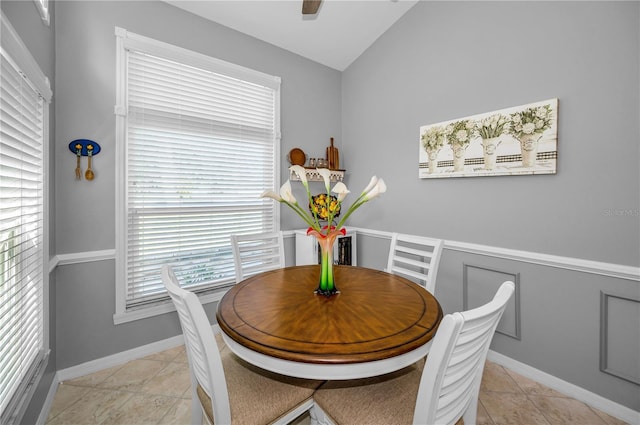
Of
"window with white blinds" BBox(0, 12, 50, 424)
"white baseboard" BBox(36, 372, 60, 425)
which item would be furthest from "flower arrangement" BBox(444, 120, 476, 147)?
"white baseboard" BBox(36, 372, 60, 425)

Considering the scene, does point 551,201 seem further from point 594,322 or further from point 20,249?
point 20,249

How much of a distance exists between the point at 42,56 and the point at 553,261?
3515 mm

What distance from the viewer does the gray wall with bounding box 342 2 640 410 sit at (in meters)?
1.64

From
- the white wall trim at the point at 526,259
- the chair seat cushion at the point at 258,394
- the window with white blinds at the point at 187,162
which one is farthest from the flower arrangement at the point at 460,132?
the chair seat cushion at the point at 258,394

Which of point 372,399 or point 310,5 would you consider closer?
point 372,399

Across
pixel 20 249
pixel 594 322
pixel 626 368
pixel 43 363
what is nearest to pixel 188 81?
pixel 20 249

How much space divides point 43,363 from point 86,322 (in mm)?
498

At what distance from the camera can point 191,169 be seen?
246 centimetres

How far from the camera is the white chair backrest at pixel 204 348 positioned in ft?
2.93

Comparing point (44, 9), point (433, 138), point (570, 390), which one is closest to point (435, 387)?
point (570, 390)

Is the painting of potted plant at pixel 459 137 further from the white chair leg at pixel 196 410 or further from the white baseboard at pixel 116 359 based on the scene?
the white baseboard at pixel 116 359

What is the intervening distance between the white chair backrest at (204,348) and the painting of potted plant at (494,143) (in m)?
2.27

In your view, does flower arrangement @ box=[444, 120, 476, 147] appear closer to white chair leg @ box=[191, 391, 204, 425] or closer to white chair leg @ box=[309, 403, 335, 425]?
white chair leg @ box=[309, 403, 335, 425]

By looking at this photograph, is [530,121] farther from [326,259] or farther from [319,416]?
[319,416]
